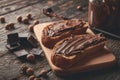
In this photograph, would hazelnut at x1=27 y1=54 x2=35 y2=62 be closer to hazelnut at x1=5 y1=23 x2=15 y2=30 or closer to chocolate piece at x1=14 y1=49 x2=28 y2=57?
chocolate piece at x1=14 y1=49 x2=28 y2=57

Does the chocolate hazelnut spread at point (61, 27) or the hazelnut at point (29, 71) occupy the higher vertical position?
the chocolate hazelnut spread at point (61, 27)

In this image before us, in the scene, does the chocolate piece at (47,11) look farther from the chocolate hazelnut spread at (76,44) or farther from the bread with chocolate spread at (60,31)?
the chocolate hazelnut spread at (76,44)

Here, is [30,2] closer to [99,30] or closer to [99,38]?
[99,30]

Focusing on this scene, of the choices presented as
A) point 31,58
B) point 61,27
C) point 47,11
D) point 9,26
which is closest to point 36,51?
point 31,58

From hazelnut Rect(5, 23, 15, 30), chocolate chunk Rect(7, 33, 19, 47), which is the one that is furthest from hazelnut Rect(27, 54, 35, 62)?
hazelnut Rect(5, 23, 15, 30)

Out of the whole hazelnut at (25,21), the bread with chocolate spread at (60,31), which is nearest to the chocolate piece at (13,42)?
the bread with chocolate spread at (60,31)

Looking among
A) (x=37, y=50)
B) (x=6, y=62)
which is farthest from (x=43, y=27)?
(x=6, y=62)
